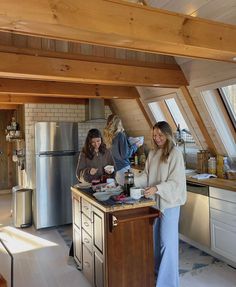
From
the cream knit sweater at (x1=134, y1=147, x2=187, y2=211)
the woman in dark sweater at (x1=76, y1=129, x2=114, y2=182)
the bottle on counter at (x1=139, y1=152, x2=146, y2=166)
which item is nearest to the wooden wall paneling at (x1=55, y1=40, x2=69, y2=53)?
the woman in dark sweater at (x1=76, y1=129, x2=114, y2=182)

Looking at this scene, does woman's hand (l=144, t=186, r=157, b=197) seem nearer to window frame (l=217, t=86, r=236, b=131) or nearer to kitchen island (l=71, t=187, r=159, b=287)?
kitchen island (l=71, t=187, r=159, b=287)

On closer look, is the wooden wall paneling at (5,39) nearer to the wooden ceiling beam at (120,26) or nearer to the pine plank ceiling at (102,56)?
the pine plank ceiling at (102,56)

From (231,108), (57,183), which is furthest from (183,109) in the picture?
(57,183)

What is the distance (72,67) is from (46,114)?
229 centimetres

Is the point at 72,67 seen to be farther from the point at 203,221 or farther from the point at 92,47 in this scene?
the point at 203,221

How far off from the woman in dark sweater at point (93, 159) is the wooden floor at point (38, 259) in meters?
1.08

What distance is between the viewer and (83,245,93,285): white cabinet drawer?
2.68 m

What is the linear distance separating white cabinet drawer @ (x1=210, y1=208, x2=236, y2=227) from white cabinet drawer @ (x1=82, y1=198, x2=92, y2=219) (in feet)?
5.14

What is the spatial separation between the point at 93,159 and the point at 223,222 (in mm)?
1660

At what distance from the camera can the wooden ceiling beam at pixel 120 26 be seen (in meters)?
1.55

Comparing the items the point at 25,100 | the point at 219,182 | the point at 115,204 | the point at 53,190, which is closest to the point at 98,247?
the point at 115,204

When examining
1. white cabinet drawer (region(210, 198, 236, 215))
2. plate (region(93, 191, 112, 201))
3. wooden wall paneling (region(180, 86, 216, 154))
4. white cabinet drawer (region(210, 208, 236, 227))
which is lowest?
white cabinet drawer (region(210, 208, 236, 227))

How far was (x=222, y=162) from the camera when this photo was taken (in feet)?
12.5

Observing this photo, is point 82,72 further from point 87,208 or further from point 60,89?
point 87,208
